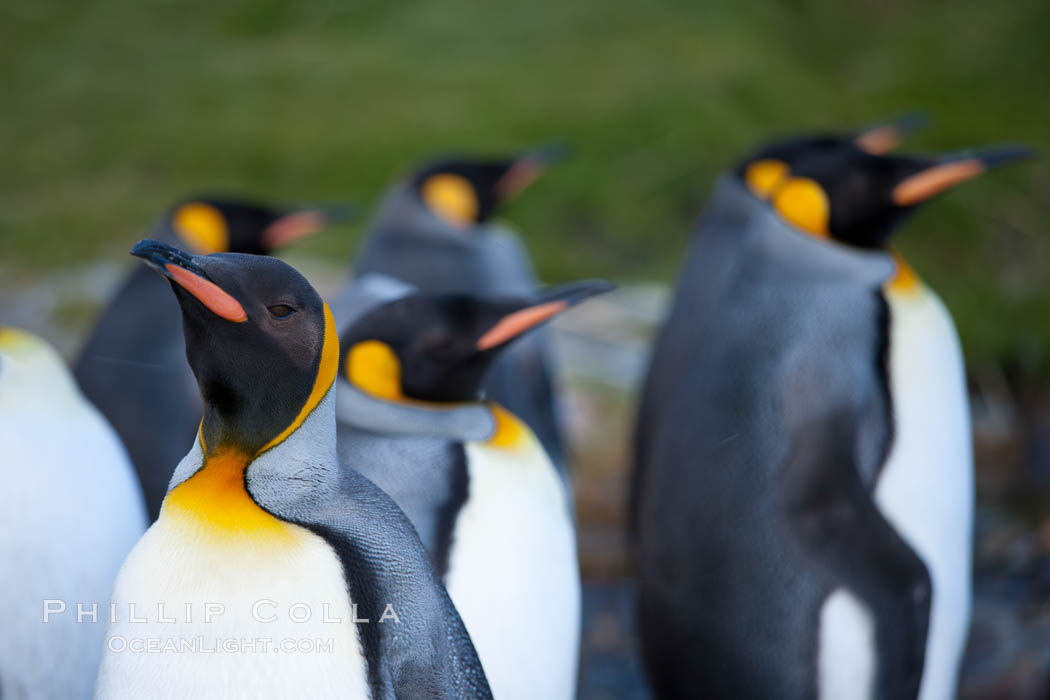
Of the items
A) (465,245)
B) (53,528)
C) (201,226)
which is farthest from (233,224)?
(53,528)

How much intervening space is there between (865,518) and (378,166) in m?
6.04

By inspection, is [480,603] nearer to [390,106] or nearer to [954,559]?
[954,559]

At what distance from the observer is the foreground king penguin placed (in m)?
2.21

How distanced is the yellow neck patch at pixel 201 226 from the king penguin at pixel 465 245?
30.4 inches

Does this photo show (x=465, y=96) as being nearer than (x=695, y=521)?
No

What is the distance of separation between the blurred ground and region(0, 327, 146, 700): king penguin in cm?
191

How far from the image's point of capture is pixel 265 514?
4.37 feet

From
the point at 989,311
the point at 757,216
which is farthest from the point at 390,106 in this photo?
the point at 757,216

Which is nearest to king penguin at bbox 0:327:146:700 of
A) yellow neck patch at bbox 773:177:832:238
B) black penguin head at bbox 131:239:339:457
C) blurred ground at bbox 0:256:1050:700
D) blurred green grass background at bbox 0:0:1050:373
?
black penguin head at bbox 131:239:339:457

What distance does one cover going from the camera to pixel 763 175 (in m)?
3.27

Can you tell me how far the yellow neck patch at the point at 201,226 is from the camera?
3.02 meters

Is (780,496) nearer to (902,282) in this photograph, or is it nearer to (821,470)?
(821,470)

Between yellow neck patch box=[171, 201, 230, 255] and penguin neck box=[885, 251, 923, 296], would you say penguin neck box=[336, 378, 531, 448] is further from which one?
yellow neck patch box=[171, 201, 230, 255]

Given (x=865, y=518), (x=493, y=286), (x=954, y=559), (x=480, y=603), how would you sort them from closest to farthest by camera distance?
1. (x=480, y=603)
2. (x=865, y=518)
3. (x=954, y=559)
4. (x=493, y=286)
